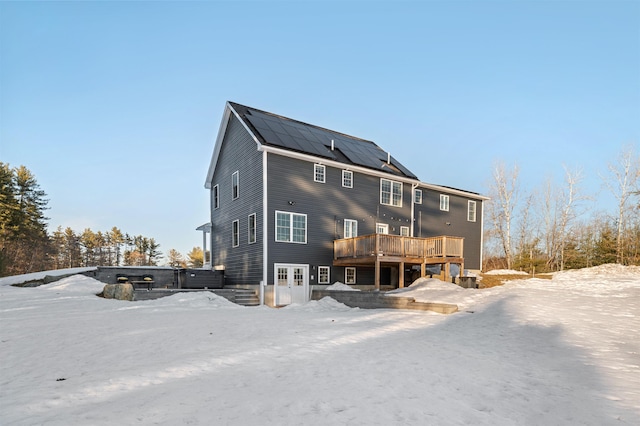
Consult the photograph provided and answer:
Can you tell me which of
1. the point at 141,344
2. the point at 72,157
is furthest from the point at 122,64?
the point at 141,344

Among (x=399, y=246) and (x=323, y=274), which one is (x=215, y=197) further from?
(x=399, y=246)

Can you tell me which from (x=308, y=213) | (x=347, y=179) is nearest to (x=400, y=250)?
(x=308, y=213)

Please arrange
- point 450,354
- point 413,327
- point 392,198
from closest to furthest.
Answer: point 450,354 < point 413,327 < point 392,198

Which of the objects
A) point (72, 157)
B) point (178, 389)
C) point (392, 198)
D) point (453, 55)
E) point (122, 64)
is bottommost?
point (178, 389)

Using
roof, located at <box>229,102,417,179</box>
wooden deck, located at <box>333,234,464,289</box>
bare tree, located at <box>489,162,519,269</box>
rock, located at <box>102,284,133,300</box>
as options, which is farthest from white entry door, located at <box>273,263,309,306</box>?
bare tree, located at <box>489,162,519,269</box>

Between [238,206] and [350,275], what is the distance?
7.05 m

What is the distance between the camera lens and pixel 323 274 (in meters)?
18.2

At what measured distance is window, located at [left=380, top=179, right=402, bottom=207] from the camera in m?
21.0

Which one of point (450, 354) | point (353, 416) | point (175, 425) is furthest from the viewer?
point (450, 354)

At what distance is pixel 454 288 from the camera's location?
15234 mm

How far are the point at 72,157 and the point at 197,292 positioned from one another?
50.1ft

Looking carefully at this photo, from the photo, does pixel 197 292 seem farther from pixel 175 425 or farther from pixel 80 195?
pixel 80 195

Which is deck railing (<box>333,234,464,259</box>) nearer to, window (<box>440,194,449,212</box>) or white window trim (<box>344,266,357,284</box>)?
white window trim (<box>344,266,357,284</box>)

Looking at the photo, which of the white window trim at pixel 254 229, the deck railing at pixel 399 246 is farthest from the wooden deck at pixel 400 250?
the white window trim at pixel 254 229
